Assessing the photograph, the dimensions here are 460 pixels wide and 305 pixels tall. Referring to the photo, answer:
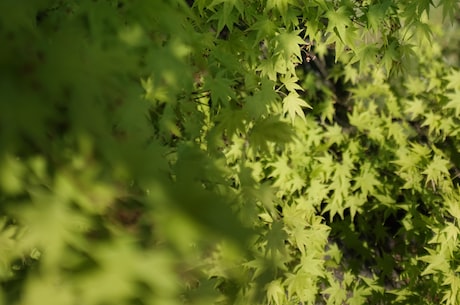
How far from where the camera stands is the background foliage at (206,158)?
0.75 metres

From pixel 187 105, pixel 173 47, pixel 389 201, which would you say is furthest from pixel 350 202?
pixel 173 47

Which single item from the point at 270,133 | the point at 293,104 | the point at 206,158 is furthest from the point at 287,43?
the point at 206,158

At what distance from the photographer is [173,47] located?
1146 mm

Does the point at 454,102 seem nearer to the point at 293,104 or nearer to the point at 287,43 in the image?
the point at 293,104

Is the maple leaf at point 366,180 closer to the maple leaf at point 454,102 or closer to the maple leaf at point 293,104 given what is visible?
the maple leaf at point 454,102

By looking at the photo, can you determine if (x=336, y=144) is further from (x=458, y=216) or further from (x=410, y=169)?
(x=458, y=216)

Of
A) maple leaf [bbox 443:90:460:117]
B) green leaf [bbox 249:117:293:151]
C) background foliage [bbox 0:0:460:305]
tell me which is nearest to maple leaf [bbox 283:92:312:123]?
background foliage [bbox 0:0:460:305]

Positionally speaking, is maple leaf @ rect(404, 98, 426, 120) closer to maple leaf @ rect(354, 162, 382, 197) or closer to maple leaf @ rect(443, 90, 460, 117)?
maple leaf @ rect(443, 90, 460, 117)

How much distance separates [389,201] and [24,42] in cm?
280

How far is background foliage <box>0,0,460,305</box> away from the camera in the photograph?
75cm

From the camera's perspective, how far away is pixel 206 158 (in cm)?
125

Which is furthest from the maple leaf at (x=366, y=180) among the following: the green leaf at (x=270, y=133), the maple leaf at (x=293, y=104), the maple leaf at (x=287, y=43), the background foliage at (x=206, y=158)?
the green leaf at (x=270, y=133)

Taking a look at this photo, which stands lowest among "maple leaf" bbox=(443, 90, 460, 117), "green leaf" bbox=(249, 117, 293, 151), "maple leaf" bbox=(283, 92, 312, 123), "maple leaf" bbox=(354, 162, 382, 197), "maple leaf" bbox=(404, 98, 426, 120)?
"maple leaf" bbox=(354, 162, 382, 197)

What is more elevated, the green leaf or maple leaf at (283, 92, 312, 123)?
the green leaf
